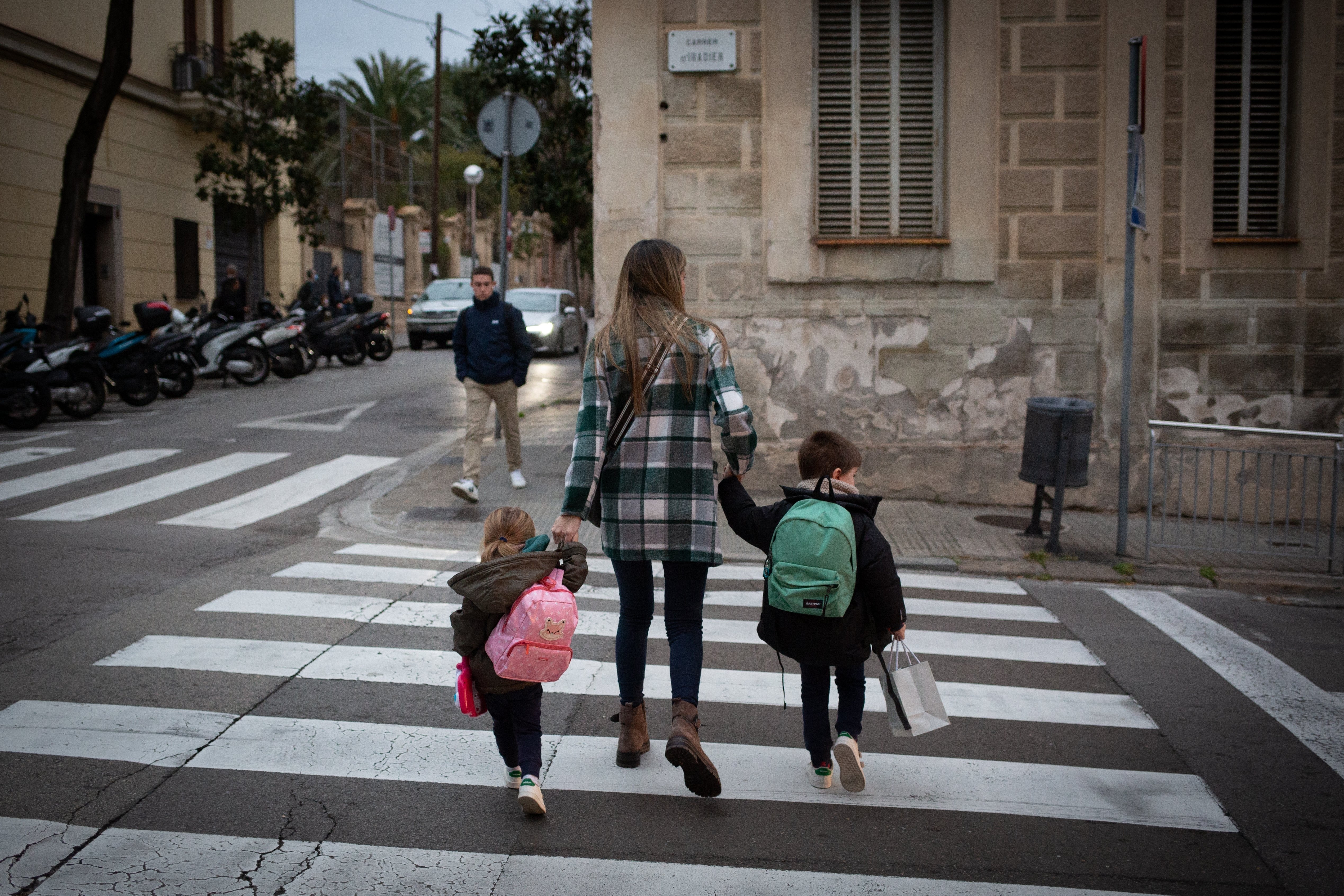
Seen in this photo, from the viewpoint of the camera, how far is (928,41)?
Result: 33.3 ft

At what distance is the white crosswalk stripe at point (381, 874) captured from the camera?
10.9 feet

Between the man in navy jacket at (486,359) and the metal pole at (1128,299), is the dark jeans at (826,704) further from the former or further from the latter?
the man in navy jacket at (486,359)

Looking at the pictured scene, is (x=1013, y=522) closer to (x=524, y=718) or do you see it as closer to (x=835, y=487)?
(x=835, y=487)

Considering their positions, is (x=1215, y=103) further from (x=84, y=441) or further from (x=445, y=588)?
(x=84, y=441)

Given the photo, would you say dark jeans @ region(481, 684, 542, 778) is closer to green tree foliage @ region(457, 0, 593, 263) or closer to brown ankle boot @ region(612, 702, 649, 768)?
brown ankle boot @ region(612, 702, 649, 768)

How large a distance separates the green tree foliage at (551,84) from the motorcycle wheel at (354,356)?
691 cm

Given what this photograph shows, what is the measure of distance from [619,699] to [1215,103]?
805cm

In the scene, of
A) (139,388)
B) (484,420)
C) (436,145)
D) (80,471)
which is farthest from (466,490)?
(436,145)

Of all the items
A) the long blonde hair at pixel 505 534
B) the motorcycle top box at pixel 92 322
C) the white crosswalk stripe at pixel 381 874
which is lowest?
the white crosswalk stripe at pixel 381 874

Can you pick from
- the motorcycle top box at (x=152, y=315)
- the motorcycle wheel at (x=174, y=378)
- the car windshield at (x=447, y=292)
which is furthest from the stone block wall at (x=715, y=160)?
the car windshield at (x=447, y=292)

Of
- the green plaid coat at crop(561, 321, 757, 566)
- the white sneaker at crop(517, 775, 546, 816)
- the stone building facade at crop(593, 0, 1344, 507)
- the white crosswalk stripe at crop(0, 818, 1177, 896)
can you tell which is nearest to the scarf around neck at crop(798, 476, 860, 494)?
the green plaid coat at crop(561, 321, 757, 566)

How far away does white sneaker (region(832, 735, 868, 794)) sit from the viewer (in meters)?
3.95

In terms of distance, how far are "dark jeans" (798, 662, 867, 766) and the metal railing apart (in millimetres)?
4638

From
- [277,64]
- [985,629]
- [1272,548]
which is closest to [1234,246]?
[1272,548]
